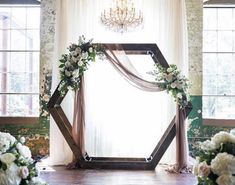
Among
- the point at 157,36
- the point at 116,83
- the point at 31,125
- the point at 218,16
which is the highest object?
the point at 218,16

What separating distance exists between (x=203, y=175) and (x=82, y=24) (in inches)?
171

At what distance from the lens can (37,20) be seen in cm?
631

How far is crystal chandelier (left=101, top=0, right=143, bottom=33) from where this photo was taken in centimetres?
502

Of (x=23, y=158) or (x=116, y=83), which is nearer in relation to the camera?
(x=23, y=158)

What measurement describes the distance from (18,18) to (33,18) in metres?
0.29

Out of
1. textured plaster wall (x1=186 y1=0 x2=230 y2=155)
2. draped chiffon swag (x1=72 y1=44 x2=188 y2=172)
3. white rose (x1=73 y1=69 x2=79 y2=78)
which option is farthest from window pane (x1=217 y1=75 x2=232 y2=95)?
white rose (x1=73 y1=69 x2=79 y2=78)

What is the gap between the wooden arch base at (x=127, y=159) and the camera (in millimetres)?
5281

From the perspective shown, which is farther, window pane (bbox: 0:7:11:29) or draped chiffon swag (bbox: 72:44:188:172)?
window pane (bbox: 0:7:11:29)

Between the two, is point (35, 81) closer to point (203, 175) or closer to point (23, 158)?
point (23, 158)

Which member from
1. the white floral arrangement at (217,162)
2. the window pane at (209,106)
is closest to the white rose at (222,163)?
the white floral arrangement at (217,162)

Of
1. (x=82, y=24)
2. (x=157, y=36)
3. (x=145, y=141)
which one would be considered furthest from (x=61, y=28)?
(x=145, y=141)

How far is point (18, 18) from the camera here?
20.9 feet

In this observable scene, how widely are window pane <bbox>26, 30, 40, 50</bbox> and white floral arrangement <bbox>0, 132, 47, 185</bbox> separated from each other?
4.42m

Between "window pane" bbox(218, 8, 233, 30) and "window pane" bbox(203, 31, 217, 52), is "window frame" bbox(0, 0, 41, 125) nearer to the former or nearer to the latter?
"window pane" bbox(203, 31, 217, 52)
